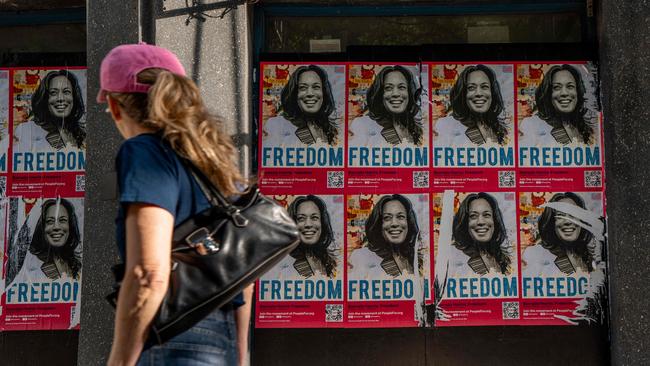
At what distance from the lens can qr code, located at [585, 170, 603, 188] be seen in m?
5.38

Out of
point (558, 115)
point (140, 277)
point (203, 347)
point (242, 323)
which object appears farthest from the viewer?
point (558, 115)

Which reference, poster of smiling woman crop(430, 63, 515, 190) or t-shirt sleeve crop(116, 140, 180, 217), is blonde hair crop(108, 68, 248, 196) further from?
poster of smiling woman crop(430, 63, 515, 190)

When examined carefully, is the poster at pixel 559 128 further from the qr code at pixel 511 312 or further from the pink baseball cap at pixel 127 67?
the pink baseball cap at pixel 127 67

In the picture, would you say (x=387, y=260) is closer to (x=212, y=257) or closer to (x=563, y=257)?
(x=563, y=257)

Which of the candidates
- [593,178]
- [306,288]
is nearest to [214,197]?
[306,288]

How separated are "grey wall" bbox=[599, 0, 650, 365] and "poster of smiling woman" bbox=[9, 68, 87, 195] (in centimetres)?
391

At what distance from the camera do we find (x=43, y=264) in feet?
17.9

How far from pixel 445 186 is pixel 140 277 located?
3793 millimetres

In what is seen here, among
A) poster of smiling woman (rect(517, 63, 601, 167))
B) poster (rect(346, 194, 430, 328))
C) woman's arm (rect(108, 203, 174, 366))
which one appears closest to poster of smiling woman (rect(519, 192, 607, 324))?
poster of smiling woman (rect(517, 63, 601, 167))

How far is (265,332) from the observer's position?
17.5ft

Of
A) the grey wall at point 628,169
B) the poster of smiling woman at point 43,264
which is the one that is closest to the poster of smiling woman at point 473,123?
the grey wall at point 628,169

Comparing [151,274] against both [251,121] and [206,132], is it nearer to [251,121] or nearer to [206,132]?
[206,132]

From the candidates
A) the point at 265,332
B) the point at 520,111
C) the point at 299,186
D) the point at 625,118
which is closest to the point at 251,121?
the point at 299,186

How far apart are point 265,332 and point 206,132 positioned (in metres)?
3.51
